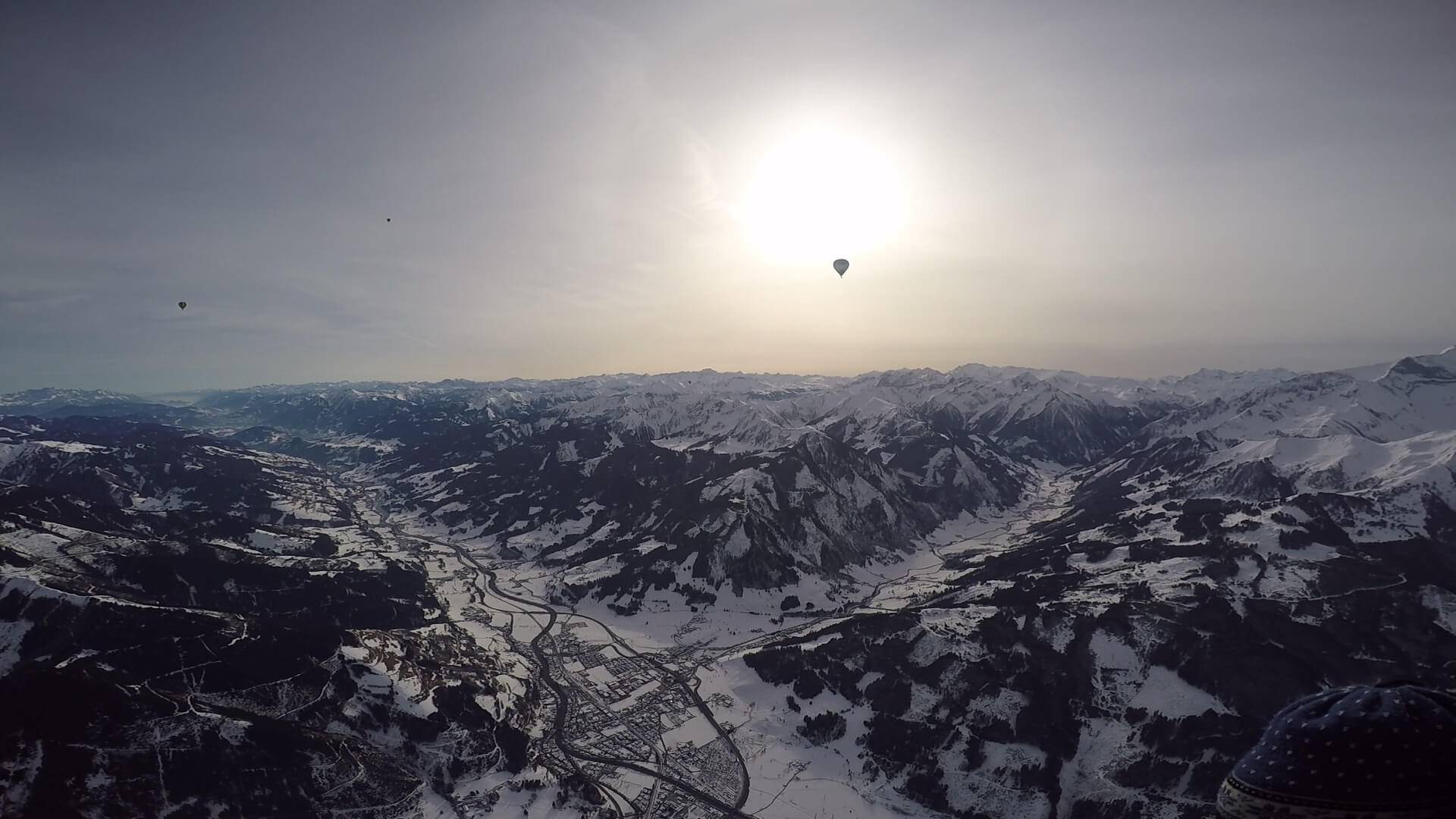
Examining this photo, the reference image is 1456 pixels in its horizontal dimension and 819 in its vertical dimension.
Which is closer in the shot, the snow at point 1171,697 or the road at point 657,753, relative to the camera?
the road at point 657,753

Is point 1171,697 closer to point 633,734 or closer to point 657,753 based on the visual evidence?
point 657,753

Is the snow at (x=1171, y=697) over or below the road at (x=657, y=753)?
over

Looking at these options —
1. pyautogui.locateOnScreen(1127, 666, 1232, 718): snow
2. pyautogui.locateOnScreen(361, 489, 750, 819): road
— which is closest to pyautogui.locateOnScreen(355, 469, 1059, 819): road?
pyautogui.locateOnScreen(361, 489, 750, 819): road

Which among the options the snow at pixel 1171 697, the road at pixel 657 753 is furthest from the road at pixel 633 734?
the snow at pixel 1171 697

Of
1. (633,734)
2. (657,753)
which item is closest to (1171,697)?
(657,753)

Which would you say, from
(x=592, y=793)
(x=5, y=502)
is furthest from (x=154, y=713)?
(x=5, y=502)

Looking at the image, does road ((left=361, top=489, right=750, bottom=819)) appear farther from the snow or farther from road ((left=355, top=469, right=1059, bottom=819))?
the snow

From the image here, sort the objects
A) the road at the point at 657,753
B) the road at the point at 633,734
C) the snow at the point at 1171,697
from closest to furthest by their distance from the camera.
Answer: the road at the point at 657,753 < the road at the point at 633,734 < the snow at the point at 1171,697

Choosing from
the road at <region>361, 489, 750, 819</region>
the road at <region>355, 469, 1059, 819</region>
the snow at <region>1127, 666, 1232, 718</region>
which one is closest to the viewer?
the road at <region>361, 489, 750, 819</region>

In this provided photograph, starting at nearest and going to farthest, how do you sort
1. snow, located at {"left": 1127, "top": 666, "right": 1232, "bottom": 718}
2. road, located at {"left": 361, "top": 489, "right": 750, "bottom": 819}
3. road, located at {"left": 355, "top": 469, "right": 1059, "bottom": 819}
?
road, located at {"left": 361, "top": 489, "right": 750, "bottom": 819} → road, located at {"left": 355, "top": 469, "right": 1059, "bottom": 819} → snow, located at {"left": 1127, "top": 666, "right": 1232, "bottom": 718}

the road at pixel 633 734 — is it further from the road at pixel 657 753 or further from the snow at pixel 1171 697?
the snow at pixel 1171 697

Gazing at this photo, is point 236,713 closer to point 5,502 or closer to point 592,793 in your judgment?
point 592,793

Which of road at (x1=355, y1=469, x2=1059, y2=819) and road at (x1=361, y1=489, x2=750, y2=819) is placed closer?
road at (x1=361, y1=489, x2=750, y2=819)
